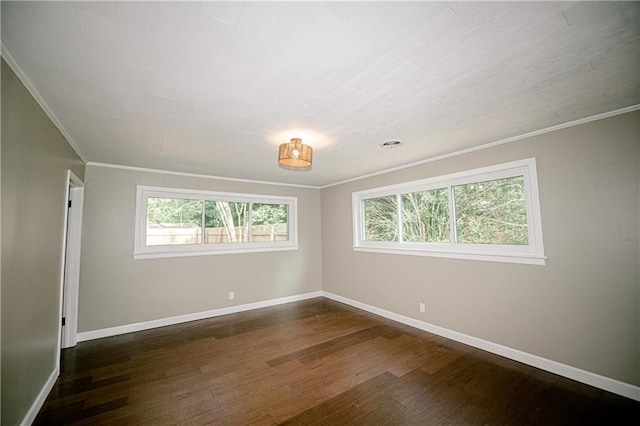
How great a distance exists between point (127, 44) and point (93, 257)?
3.35m

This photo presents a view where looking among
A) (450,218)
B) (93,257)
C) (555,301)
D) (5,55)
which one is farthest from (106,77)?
(555,301)

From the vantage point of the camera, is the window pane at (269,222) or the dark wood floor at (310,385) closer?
the dark wood floor at (310,385)

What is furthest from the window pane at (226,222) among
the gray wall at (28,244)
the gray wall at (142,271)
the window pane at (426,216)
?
the window pane at (426,216)

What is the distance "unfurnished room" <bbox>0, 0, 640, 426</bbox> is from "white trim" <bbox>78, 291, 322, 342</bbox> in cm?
Answer: 3

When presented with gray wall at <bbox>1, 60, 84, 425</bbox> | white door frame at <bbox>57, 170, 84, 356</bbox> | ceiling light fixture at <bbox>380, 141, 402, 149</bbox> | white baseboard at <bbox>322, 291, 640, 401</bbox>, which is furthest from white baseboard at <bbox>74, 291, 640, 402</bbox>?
ceiling light fixture at <bbox>380, 141, 402, 149</bbox>

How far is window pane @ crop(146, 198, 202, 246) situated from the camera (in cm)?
403

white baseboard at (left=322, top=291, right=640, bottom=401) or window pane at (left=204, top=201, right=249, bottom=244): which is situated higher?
window pane at (left=204, top=201, right=249, bottom=244)

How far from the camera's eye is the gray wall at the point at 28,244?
60.4 inches

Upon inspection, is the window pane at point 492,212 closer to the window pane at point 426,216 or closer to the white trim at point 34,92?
the window pane at point 426,216

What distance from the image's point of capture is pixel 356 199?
491cm

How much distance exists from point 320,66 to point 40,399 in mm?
3379

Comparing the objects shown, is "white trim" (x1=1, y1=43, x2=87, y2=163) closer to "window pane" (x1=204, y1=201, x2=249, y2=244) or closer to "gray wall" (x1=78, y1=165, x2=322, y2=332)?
"gray wall" (x1=78, y1=165, x2=322, y2=332)

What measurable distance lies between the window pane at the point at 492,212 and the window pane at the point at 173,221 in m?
4.12

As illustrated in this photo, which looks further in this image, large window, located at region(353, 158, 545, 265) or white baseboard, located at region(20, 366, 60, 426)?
large window, located at region(353, 158, 545, 265)
